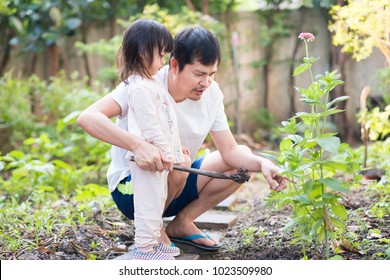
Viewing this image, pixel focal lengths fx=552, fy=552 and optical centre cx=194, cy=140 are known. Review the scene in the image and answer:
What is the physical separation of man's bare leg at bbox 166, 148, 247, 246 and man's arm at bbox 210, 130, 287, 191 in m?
0.05

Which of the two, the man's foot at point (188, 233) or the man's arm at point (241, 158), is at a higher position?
the man's arm at point (241, 158)

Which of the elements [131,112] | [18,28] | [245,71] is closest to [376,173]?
[131,112]

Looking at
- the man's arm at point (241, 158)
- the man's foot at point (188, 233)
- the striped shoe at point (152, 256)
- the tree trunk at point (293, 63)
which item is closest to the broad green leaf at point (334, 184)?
the man's arm at point (241, 158)

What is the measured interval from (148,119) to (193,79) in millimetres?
300

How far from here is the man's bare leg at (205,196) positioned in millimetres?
2541

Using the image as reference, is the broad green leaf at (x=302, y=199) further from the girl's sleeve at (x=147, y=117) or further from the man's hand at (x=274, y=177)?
the girl's sleeve at (x=147, y=117)

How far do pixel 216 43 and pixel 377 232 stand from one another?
3.45 ft

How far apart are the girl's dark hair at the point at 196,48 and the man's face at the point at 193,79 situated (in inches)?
0.8

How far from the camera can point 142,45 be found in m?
2.18

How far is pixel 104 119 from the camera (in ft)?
7.09

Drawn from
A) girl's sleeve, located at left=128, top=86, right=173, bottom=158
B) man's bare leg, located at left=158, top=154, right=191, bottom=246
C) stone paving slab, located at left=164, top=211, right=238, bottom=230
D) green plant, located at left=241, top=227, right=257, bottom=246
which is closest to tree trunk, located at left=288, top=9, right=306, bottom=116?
stone paving slab, located at left=164, top=211, right=238, bottom=230

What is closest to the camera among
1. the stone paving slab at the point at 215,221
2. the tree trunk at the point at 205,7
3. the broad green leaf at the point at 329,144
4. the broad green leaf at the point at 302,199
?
the broad green leaf at the point at 329,144

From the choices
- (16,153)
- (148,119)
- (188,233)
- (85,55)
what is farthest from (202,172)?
(85,55)

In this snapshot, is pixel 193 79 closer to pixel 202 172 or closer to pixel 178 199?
pixel 202 172
